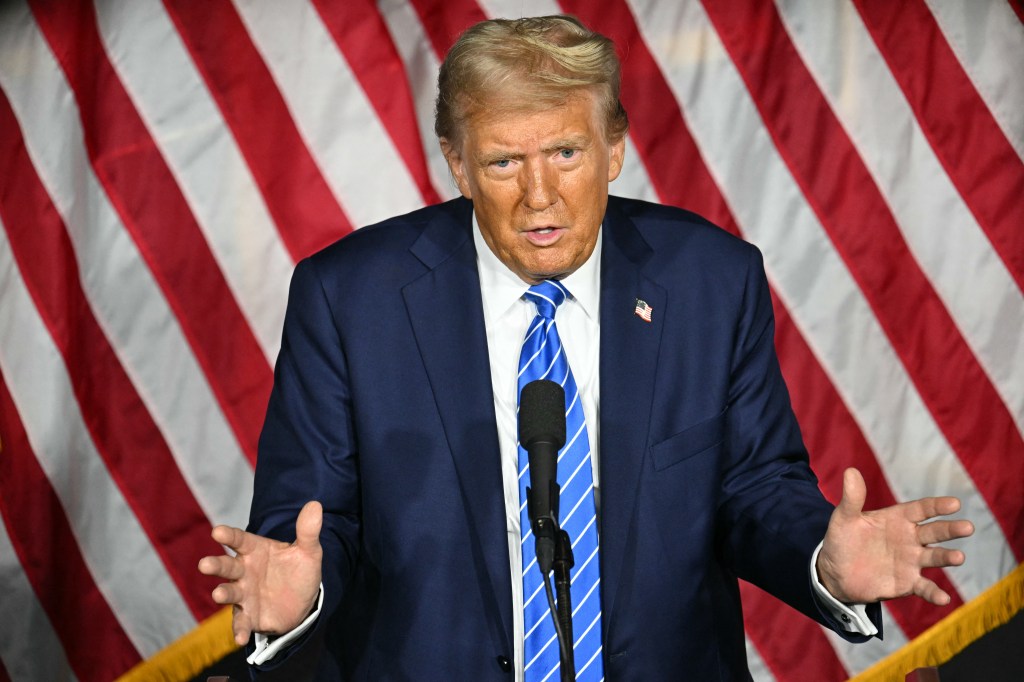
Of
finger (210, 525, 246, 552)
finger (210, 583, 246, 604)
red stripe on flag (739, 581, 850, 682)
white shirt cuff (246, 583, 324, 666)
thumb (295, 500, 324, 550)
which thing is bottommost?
red stripe on flag (739, 581, 850, 682)

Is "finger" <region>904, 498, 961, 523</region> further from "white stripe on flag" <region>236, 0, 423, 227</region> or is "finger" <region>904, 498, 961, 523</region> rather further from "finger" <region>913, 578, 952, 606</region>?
"white stripe on flag" <region>236, 0, 423, 227</region>

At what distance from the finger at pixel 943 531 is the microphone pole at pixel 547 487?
0.52 metres

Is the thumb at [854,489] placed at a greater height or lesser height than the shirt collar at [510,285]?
lesser

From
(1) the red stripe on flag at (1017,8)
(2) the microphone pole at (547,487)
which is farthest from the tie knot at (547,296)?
(1) the red stripe on flag at (1017,8)

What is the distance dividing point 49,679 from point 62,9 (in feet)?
6.11

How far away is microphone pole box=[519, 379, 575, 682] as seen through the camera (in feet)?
4.01

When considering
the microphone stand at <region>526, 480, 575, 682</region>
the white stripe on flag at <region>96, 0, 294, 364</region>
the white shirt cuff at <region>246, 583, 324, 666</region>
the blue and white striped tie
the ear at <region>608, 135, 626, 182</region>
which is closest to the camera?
the microphone stand at <region>526, 480, 575, 682</region>

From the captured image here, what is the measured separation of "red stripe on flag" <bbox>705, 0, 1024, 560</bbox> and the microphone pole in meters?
2.07

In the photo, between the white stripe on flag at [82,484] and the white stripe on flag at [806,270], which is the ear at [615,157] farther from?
the white stripe on flag at [82,484]

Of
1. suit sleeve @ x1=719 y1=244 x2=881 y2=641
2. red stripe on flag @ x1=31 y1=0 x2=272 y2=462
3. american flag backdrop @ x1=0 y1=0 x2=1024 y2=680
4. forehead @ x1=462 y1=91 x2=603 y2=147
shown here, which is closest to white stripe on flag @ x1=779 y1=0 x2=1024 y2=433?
american flag backdrop @ x1=0 y1=0 x2=1024 y2=680

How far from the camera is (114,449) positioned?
318 centimetres

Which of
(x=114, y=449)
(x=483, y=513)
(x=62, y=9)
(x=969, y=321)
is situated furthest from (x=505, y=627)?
(x=62, y=9)

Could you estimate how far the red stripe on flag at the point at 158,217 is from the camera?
3.15m

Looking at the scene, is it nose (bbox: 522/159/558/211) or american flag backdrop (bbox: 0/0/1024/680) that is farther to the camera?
american flag backdrop (bbox: 0/0/1024/680)
